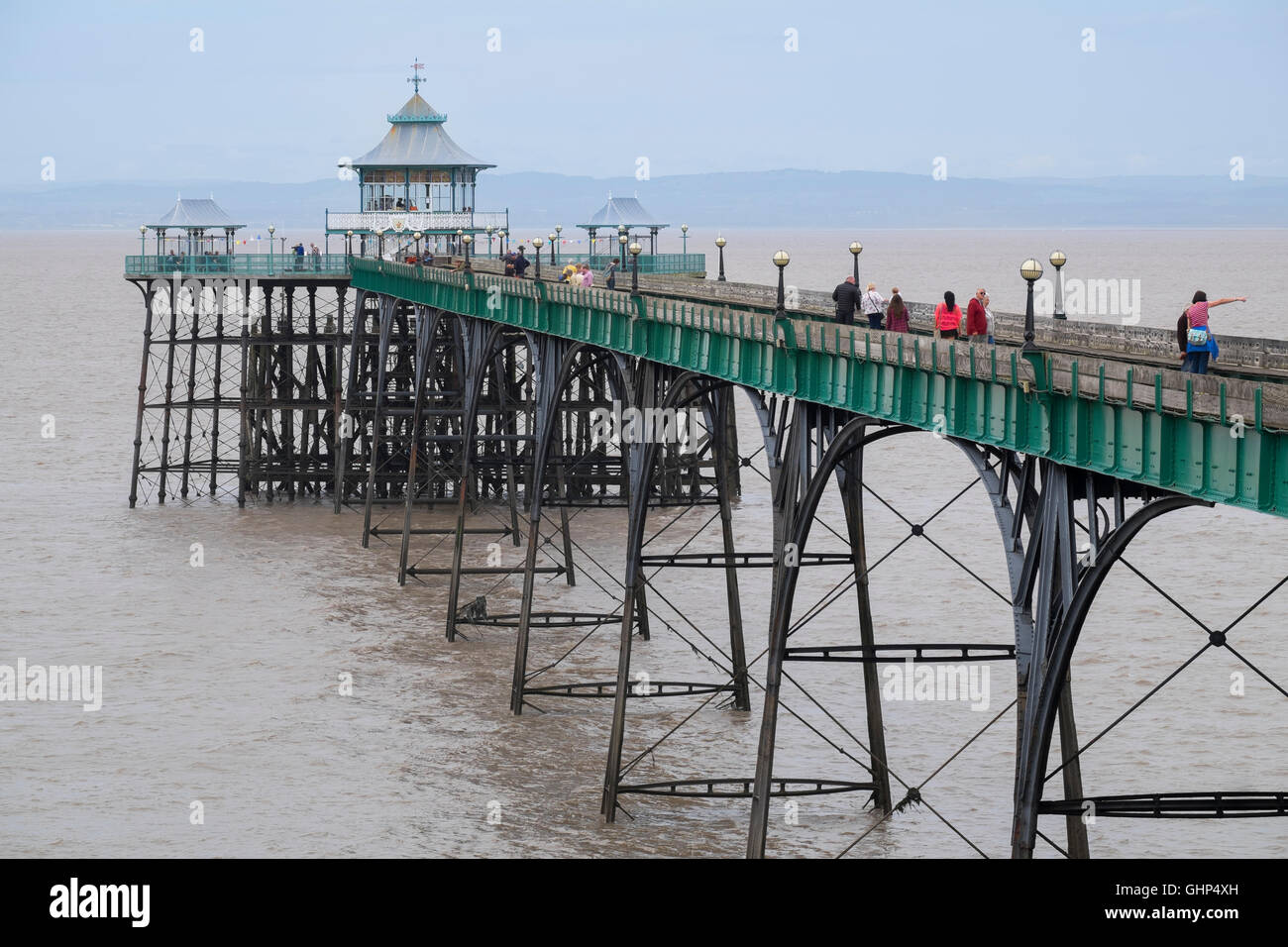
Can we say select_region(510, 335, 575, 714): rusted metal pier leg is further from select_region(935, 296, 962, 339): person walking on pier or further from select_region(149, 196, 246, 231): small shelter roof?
select_region(149, 196, 246, 231): small shelter roof

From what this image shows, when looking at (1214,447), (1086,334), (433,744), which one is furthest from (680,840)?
(1214,447)

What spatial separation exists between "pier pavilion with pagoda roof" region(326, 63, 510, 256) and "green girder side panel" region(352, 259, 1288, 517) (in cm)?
4551

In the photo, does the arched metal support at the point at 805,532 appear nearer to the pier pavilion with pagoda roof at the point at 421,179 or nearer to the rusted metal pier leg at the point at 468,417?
the rusted metal pier leg at the point at 468,417

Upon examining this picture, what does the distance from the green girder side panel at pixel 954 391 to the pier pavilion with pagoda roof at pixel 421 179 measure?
4551 centimetres

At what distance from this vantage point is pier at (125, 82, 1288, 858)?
19.6 meters

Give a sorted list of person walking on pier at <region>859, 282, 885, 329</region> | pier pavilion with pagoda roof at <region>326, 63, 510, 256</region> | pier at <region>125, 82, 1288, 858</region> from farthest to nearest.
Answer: pier pavilion with pagoda roof at <region>326, 63, 510, 256</region> < person walking on pier at <region>859, 282, 885, 329</region> < pier at <region>125, 82, 1288, 858</region>

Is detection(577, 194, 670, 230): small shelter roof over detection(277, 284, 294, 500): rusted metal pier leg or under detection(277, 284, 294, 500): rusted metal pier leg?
over

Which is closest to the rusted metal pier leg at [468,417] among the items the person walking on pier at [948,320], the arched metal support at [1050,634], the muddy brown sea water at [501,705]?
the muddy brown sea water at [501,705]

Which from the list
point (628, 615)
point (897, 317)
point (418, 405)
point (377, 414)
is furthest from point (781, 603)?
point (377, 414)

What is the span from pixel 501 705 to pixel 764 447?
7894 millimetres

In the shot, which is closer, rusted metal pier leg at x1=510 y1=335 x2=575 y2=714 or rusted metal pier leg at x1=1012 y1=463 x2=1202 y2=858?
rusted metal pier leg at x1=1012 y1=463 x2=1202 y2=858

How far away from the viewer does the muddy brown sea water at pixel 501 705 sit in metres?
29.8

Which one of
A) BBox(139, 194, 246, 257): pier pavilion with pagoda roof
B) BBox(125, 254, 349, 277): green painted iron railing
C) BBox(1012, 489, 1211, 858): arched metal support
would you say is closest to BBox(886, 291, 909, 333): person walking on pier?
BBox(1012, 489, 1211, 858): arched metal support
